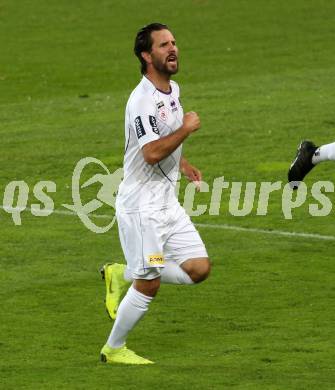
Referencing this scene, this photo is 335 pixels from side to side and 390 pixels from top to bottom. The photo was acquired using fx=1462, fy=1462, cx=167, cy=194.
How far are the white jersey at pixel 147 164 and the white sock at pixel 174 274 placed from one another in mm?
493

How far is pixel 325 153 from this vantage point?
13938mm

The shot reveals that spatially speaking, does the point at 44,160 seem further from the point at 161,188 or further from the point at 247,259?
the point at 161,188

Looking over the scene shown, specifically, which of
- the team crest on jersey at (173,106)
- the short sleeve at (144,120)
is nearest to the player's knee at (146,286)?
the short sleeve at (144,120)

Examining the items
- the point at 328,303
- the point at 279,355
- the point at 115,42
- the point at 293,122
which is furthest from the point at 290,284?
the point at 115,42

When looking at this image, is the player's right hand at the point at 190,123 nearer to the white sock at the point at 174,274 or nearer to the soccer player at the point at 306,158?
the white sock at the point at 174,274

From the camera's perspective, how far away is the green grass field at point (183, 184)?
1139cm

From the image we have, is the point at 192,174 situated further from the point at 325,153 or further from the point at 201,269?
the point at 325,153

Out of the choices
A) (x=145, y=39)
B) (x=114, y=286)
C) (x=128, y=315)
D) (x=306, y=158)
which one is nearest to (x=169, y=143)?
(x=145, y=39)

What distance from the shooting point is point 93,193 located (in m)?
18.6

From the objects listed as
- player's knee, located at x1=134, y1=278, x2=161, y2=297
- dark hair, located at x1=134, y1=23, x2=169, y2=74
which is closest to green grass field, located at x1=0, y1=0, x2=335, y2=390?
player's knee, located at x1=134, y1=278, x2=161, y2=297

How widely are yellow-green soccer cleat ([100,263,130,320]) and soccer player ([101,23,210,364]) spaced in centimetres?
68

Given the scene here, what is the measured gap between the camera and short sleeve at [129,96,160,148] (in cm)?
1105

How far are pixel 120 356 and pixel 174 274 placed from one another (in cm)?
80

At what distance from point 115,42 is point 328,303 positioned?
18.3m
